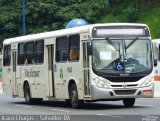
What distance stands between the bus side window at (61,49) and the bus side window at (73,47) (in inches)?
16.6

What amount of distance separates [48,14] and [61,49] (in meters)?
35.6

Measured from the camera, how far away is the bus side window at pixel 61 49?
2531cm

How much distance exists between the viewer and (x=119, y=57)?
75.8ft

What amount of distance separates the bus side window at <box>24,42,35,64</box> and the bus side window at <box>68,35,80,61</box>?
4.01m

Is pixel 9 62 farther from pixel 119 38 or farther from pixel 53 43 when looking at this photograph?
pixel 119 38

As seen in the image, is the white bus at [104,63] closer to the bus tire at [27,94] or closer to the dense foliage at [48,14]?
the bus tire at [27,94]

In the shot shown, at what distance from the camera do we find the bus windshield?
75.6 ft

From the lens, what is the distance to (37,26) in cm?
6138

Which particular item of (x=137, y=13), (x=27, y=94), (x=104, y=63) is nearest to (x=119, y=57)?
(x=104, y=63)

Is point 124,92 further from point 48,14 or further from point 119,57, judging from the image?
point 48,14

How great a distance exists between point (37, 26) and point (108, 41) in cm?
3851

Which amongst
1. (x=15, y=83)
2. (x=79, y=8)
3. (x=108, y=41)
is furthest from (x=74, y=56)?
(x=79, y=8)

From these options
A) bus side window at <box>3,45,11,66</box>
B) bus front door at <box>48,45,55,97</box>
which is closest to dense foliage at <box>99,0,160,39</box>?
bus side window at <box>3,45,11,66</box>

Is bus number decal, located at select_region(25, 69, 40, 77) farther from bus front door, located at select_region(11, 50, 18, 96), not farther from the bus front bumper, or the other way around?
the bus front bumper
